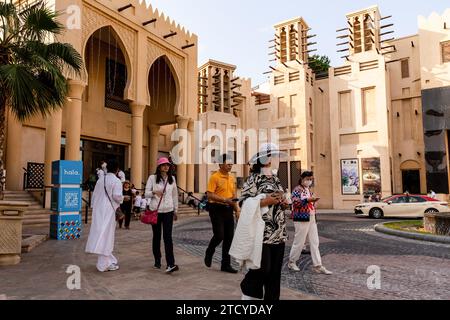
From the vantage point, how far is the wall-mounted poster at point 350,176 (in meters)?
26.5

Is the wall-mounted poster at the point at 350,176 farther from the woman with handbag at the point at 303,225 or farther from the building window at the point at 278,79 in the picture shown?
the woman with handbag at the point at 303,225

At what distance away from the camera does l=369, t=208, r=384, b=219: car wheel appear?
18359 mm

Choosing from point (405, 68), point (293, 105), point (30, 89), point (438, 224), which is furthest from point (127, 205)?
point (405, 68)

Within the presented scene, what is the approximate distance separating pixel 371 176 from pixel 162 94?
15.7 m

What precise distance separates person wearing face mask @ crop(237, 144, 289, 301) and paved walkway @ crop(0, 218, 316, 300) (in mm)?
1023

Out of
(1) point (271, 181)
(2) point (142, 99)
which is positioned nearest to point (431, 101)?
(2) point (142, 99)

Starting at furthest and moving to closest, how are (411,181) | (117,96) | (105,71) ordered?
1. (411,181)
2. (117,96)
3. (105,71)

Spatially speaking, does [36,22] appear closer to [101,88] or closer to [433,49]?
[101,88]

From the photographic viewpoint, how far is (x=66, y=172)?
9.58 m

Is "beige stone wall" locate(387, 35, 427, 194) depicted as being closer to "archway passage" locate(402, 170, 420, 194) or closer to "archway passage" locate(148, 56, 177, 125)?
"archway passage" locate(402, 170, 420, 194)

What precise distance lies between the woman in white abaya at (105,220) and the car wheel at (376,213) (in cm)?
1582

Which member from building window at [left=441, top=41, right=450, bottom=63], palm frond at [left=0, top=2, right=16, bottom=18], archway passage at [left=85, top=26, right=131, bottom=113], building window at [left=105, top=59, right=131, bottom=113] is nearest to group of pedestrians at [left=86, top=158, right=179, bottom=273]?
palm frond at [left=0, top=2, right=16, bottom=18]

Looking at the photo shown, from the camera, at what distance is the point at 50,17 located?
8000 mm
